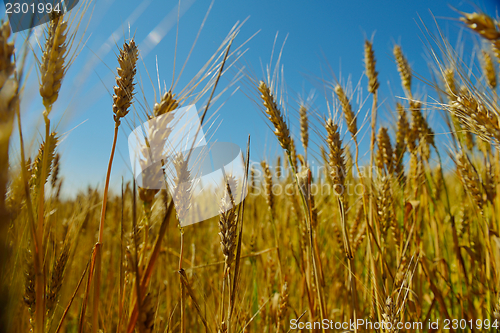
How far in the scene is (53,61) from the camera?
2.30 feet

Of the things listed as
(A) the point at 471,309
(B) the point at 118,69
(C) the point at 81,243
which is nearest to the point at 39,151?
(B) the point at 118,69

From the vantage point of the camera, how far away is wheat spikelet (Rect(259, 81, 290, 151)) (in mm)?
1137

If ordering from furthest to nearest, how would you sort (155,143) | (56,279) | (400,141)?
(400,141)
(56,279)
(155,143)

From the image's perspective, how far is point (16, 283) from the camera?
0.62m

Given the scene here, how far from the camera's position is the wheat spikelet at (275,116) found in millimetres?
1137

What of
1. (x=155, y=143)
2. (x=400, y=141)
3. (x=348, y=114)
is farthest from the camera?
(x=400, y=141)

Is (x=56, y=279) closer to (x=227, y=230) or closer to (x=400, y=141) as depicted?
(x=227, y=230)

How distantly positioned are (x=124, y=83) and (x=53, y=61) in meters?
0.20

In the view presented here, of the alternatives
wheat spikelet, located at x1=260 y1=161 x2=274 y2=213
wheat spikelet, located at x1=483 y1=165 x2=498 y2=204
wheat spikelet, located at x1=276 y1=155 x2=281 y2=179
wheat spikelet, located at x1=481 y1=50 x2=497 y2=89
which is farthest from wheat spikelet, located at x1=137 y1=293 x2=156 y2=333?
wheat spikelet, located at x1=481 y1=50 x2=497 y2=89

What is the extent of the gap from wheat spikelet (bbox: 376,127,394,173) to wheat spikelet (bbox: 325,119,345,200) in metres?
0.65

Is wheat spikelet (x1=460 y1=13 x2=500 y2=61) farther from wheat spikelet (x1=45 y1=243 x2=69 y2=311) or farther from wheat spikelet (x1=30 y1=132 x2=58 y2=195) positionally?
wheat spikelet (x1=45 y1=243 x2=69 y2=311)

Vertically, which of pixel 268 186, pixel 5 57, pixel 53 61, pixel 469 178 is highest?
pixel 53 61

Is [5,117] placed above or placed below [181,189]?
above

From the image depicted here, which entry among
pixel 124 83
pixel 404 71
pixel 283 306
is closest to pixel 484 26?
pixel 124 83
